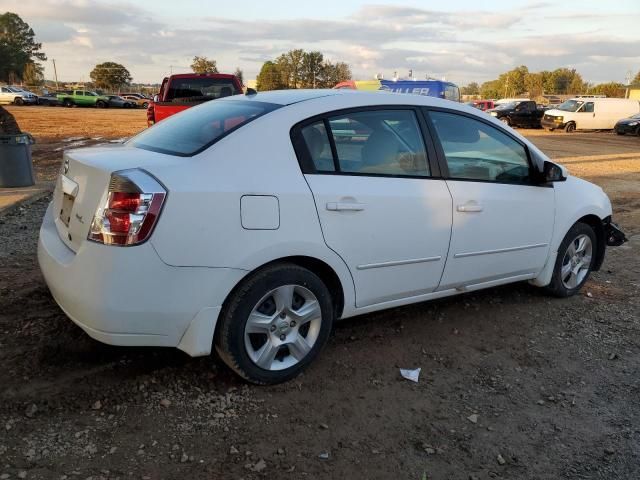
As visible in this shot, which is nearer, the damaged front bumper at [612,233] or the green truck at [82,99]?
the damaged front bumper at [612,233]

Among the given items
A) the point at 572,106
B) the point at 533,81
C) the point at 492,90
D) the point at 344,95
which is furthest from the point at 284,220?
the point at 492,90

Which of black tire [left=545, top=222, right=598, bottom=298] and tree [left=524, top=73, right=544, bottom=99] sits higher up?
tree [left=524, top=73, right=544, bottom=99]

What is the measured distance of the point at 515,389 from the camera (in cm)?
336

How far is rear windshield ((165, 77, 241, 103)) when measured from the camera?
1158 centimetres

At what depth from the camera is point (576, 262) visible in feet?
15.9

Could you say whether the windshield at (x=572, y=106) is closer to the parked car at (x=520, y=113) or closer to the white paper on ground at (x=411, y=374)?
the parked car at (x=520, y=113)

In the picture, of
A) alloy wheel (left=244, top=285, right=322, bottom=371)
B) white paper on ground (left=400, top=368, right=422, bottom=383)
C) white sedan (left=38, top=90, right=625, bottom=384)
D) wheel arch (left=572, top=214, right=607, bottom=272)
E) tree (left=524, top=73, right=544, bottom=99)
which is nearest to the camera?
white sedan (left=38, top=90, right=625, bottom=384)

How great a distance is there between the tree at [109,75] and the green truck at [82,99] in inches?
1498

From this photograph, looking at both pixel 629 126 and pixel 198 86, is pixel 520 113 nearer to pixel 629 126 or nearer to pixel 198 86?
pixel 629 126

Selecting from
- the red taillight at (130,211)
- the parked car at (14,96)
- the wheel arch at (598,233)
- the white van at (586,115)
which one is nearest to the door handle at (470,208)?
the wheel arch at (598,233)

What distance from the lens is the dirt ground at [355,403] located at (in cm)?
261

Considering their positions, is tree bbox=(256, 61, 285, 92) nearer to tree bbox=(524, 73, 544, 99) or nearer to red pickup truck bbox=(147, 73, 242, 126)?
tree bbox=(524, 73, 544, 99)

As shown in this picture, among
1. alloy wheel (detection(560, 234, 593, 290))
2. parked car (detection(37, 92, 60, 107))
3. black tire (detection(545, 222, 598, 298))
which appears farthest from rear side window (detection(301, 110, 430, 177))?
parked car (detection(37, 92, 60, 107))

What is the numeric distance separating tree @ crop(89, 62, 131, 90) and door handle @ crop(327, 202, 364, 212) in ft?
298
